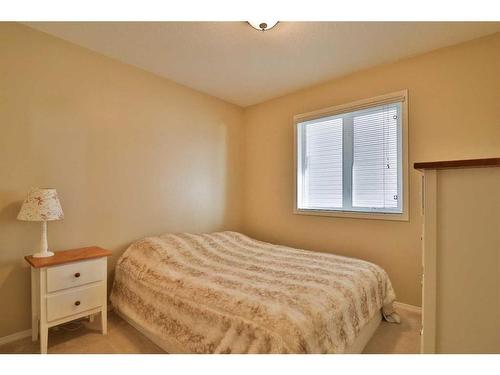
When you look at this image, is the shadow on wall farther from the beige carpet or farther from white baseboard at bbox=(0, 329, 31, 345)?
the beige carpet

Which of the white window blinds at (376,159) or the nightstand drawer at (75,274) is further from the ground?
the white window blinds at (376,159)

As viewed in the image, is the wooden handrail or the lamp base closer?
the wooden handrail

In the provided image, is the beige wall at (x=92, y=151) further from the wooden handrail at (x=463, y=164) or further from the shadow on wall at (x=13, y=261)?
the wooden handrail at (x=463, y=164)

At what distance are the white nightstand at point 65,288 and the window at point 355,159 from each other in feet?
7.19

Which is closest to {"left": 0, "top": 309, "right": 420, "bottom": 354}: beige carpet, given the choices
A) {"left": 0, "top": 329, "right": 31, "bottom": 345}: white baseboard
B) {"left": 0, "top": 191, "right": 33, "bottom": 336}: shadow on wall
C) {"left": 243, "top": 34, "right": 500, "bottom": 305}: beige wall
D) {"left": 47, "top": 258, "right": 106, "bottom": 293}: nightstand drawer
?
{"left": 0, "top": 329, "right": 31, "bottom": 345}: white baseboard

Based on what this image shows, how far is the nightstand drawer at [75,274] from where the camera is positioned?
1.68 metres

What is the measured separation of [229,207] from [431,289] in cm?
271

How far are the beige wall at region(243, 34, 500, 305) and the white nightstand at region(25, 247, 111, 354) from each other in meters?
2.09

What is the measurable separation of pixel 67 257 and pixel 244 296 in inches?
52.4

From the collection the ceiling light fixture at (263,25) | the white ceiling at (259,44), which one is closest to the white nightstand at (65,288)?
the white ceiling at (259,44)

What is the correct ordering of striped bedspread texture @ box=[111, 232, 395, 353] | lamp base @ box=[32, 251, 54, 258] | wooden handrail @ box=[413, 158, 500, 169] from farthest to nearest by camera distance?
Answer: lamp base @ box=[32, 251, 54, 258] → striped bedspread texture @ box=[111, 232, 395, 353] → wooden handrail @ box=[413, 158, 500, 169]

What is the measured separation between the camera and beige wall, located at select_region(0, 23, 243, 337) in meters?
1.85

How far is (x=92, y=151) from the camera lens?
2219 millimetres

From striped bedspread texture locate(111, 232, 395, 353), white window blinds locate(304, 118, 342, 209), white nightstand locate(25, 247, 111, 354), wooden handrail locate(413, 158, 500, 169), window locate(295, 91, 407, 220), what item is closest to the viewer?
wooden handrail locate(413, 158, 500, 169)
